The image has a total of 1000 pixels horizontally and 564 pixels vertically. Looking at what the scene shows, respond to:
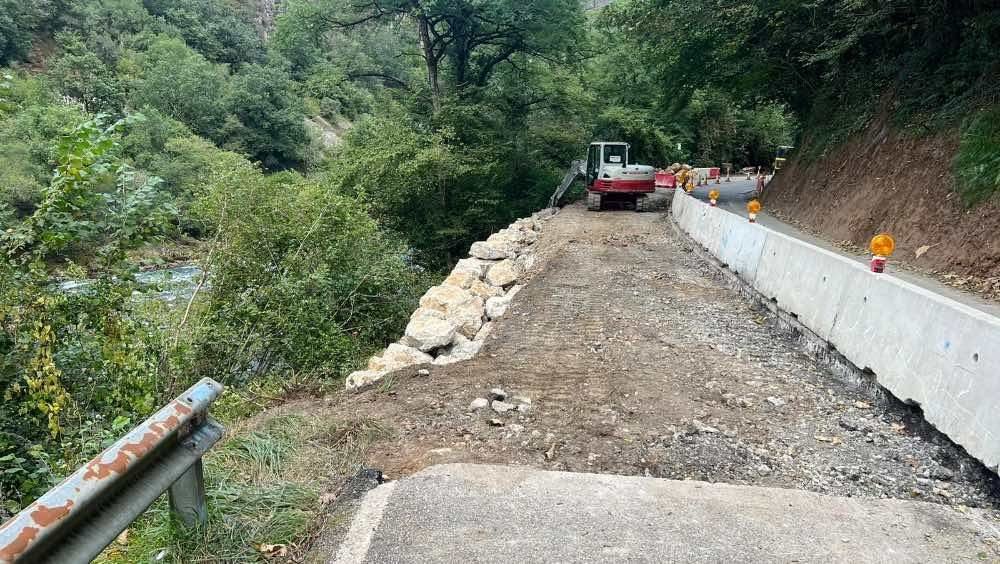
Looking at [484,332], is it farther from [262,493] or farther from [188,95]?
[188,95]

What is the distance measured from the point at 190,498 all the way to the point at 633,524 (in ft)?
6.29

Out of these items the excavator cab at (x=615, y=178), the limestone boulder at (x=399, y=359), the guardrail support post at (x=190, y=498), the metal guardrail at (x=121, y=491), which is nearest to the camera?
the metal guardrail at (x=121, y=491)

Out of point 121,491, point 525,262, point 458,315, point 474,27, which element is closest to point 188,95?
point 474,27

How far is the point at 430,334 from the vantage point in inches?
255

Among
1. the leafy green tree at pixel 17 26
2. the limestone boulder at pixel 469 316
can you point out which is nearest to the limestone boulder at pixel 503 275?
the limestone boulder at pixel 469 316

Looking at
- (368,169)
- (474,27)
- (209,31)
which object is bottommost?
(368,169)

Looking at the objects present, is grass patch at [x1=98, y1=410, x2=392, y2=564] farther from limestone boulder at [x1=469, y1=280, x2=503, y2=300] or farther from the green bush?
limestone boulder at [x1=469, y1=280, x2=503, y2=300]

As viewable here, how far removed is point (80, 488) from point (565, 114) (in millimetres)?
25063

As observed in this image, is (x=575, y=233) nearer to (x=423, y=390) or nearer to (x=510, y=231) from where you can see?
(x=510, y=231)

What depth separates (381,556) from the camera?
7.73 ft

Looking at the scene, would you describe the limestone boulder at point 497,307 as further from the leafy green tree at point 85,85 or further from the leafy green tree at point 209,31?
the leafy green tree at point 209,31

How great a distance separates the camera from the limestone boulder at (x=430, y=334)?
637 centimetres

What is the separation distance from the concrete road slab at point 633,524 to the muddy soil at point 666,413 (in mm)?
424

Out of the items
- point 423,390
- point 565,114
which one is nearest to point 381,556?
point 423,390
